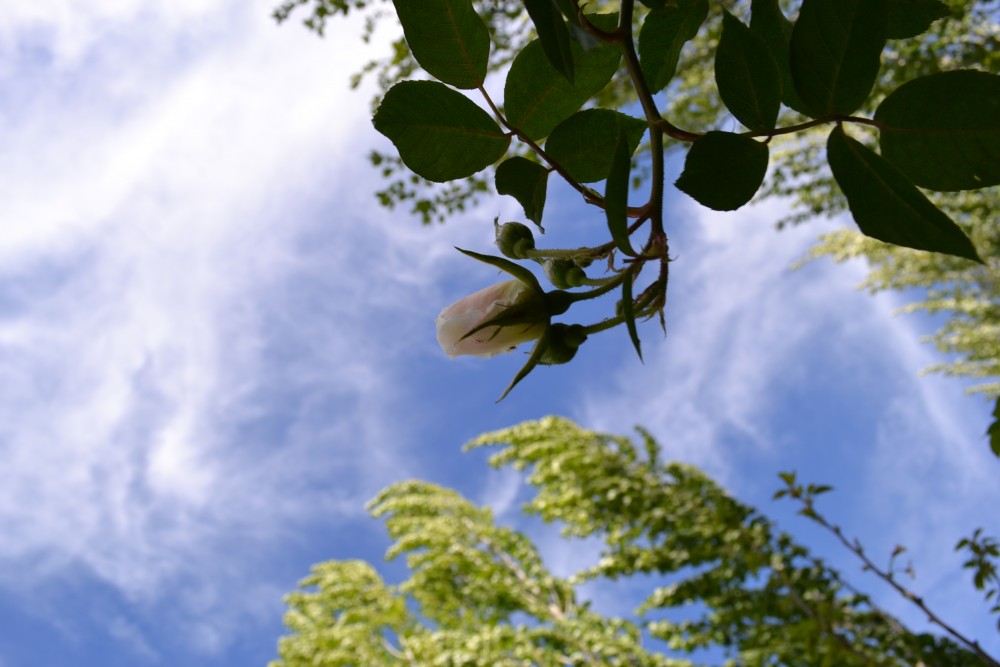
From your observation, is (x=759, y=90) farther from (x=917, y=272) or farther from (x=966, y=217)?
(x=917, y=272)

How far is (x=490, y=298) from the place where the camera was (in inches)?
13.3

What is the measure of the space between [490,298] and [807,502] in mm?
1377

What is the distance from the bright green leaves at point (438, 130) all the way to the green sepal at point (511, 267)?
1.8 inches

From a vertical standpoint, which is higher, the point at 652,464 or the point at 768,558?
the point at 652,464

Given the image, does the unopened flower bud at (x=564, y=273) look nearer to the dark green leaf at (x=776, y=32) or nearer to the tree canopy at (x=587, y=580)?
the dark green leaf at (x=776, y=32)

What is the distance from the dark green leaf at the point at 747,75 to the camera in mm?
300

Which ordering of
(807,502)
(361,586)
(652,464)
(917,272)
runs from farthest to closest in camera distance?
(917,272)
(361,586)
(652,464)
(807,502)

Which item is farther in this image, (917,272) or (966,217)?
(917,272)

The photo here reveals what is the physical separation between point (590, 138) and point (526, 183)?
4cm

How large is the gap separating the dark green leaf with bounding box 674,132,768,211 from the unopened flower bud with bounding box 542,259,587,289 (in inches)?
2.1

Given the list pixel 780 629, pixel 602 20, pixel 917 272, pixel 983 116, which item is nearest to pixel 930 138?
pixel 983 116

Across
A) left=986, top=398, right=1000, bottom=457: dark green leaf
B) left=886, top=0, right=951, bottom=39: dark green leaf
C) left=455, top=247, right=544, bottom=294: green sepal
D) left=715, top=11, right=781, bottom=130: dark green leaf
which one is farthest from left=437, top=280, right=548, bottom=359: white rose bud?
left=986, top=398, right=1000, bottom=457: dark green leaf

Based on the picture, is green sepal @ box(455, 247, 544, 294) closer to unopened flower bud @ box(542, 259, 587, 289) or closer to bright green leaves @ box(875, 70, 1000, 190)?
unopened flower bud @ box(542, 259, 587, 289)

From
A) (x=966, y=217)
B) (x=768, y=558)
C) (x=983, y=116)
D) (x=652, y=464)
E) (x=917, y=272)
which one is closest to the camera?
(x=983, y=116)
